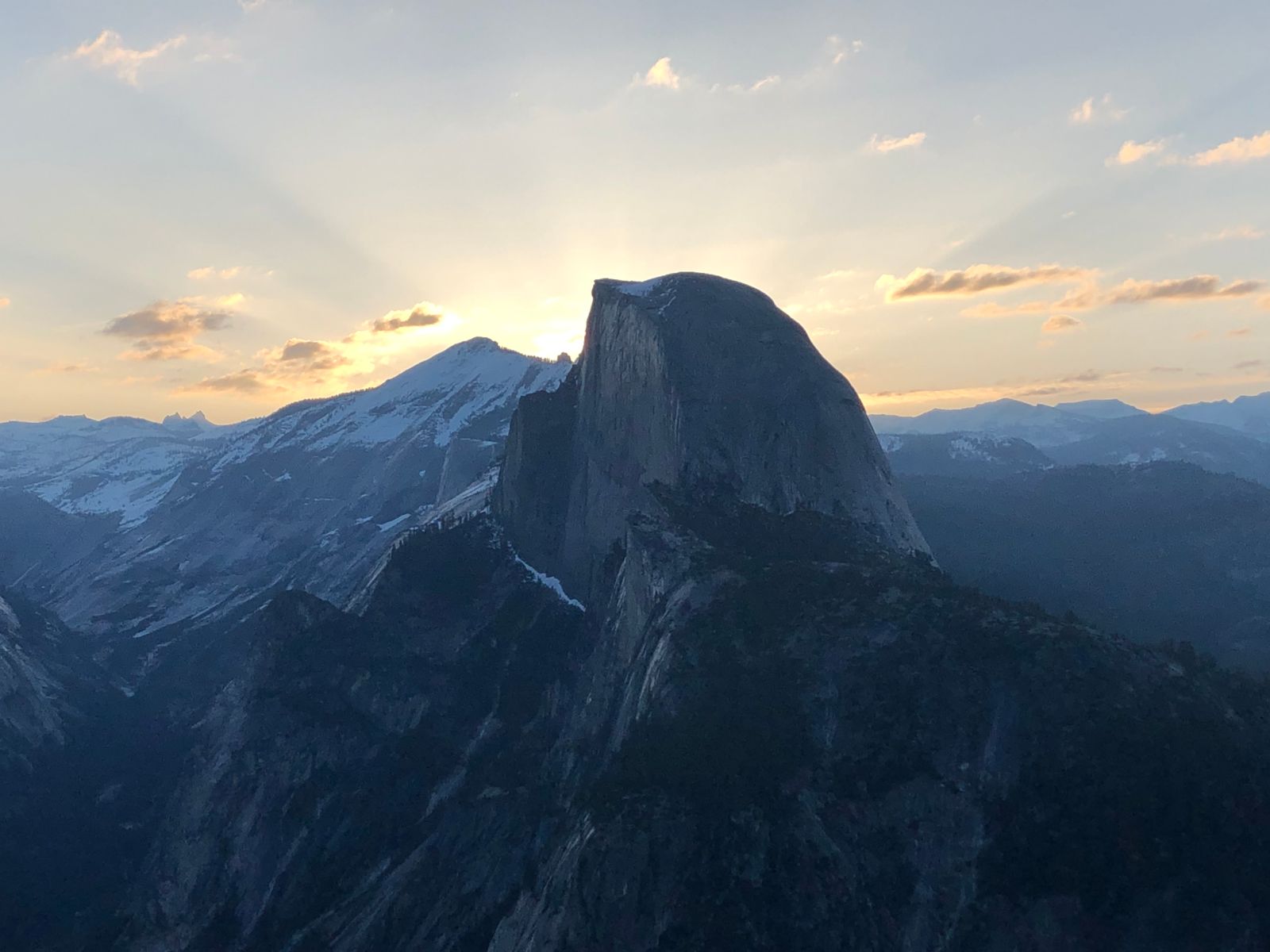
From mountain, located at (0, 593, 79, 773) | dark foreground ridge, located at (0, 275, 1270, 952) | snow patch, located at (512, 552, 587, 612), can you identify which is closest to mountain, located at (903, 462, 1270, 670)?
dark foreground ridge, located at (0, 275, 1270, 952)

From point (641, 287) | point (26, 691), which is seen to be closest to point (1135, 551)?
point (641, 287)

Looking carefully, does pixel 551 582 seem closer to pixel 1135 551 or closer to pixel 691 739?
pixel 691 739

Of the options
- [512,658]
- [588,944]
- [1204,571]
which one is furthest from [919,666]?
[1204,571]

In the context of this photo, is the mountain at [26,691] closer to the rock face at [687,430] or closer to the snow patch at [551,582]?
the snow patch at [551,582]

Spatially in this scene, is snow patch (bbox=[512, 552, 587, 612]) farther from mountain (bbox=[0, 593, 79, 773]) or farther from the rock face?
mountain (bbox=[0, 593, 79, 773])

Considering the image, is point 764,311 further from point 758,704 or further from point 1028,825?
point 1028,825

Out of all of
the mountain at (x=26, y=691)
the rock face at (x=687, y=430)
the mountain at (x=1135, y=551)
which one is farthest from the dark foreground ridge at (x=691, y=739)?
the mountain at (x=1135, y=551)
